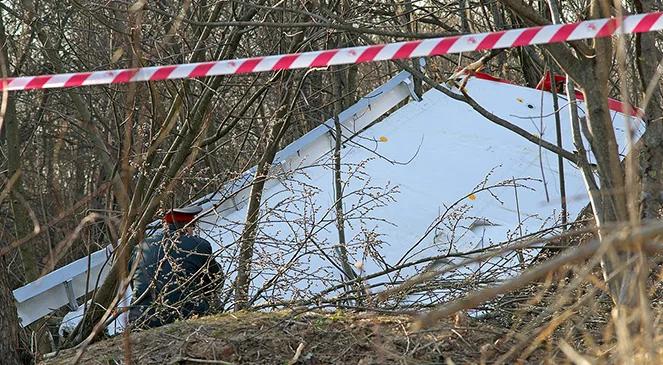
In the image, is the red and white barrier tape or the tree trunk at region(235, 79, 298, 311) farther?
the tree trunk at region(235, 79, 298, 311)

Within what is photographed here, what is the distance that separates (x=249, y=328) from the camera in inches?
169

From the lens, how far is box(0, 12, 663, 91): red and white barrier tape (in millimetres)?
3883

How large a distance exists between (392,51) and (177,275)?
65.7 inches

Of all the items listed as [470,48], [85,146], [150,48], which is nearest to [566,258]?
[470,48]

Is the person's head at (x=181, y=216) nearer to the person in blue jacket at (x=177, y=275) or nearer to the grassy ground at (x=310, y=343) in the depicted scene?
the person in blue jacket at (x=177, y=275)

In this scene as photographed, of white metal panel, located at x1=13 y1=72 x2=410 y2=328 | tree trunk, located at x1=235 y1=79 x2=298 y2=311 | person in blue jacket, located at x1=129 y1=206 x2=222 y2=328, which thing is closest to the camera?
person in blue jacket, located at x1=129 y1=206 x2=222 y2=328

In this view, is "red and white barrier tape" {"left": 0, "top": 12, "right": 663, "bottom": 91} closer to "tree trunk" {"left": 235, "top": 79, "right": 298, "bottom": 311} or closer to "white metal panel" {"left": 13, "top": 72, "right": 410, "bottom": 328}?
"tree trunk" {"left": 235, "top": 79, "right": 298, "bottom": 311}

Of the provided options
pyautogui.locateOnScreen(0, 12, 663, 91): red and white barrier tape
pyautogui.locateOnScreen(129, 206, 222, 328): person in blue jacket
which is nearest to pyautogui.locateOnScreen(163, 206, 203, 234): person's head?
pyautogui.locateOnScreen(129, 206, 222, 328): person in blue jacket

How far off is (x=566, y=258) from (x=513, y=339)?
249cm

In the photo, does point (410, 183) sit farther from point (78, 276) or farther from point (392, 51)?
point (392, 51)

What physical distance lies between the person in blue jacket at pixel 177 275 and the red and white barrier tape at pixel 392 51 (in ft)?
2.80

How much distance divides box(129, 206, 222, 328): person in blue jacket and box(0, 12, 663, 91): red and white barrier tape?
854 mm

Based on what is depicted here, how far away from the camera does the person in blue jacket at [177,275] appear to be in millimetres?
5391

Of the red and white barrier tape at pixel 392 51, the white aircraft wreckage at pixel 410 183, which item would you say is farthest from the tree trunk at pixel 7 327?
the white aircraft wreckage at pixel 410 183
